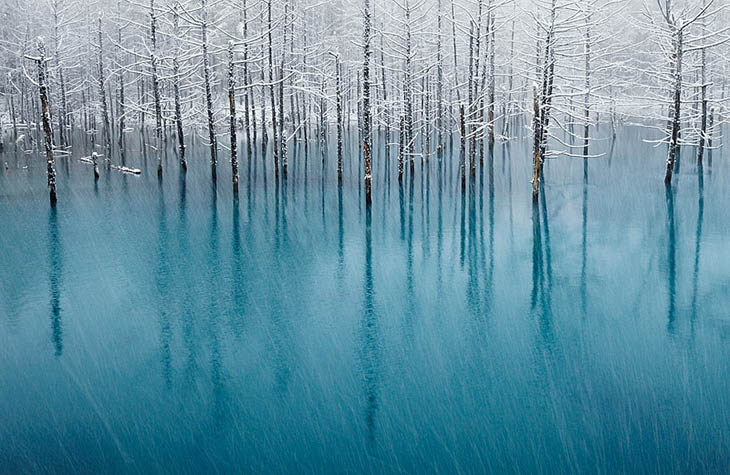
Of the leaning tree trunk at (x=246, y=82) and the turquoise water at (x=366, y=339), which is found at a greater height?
the leaning tree trunk at (x=246, y=82)

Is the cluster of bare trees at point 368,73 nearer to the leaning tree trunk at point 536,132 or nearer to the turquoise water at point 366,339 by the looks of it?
the leaning tree trunk at point 536,132

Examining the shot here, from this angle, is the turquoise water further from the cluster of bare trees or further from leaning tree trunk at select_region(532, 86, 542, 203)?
the cluster of bare trees

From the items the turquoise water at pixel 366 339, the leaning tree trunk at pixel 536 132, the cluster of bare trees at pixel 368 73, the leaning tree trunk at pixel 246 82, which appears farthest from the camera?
the leaning tree trunk at pixel 246 82

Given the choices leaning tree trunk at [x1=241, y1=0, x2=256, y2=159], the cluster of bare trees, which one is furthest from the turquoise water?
leaning tree trunk at [x1=241, y1=0, x2=256, y2=159]

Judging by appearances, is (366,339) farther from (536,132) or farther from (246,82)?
(246,82)

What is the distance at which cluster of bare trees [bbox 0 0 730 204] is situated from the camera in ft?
85.6

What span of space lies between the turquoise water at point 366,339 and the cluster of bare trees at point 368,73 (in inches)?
199

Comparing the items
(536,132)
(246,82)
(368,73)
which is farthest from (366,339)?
(246,82)

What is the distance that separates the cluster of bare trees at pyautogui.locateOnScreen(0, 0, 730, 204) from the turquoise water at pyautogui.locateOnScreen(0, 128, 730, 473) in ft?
16.6

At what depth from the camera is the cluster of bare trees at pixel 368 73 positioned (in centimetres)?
2608

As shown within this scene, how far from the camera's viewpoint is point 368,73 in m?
21.8

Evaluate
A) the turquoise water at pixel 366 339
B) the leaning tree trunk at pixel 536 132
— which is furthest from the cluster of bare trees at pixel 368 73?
the turquoise water at pixel 366 339

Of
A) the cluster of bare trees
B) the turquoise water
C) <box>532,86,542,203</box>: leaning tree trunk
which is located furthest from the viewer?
the cluster of bare trees

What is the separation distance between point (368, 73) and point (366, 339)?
42.5ft
